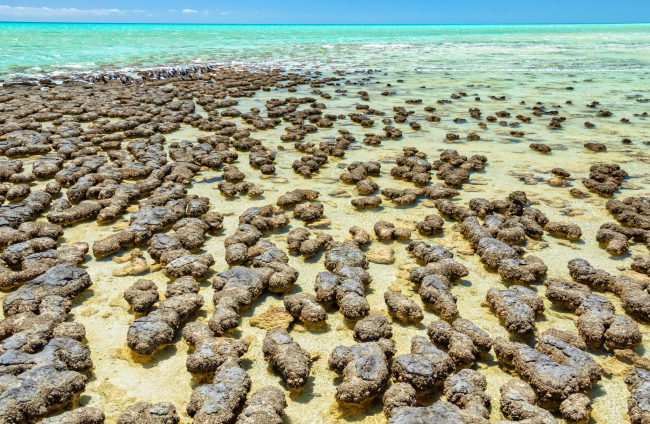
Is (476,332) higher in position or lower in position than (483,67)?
lower

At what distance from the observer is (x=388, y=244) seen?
5.23m

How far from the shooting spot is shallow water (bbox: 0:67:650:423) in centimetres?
319

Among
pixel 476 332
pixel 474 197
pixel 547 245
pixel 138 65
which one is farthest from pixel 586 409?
pixel 138 65

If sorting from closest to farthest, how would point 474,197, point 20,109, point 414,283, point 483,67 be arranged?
point 414,283
point 474,197
point 20,109
point 483,67

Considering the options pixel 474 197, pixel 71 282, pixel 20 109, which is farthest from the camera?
pixel 20 109

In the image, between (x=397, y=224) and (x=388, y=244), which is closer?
(x=388, y=244)

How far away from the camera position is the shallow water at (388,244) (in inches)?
126

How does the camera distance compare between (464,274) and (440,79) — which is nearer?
(464,274)

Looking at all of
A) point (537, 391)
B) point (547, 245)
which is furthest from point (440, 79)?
point (537, 391)

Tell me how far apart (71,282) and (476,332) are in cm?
386

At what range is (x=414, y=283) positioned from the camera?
4.43m

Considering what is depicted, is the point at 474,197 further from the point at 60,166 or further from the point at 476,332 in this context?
the point at 60,166

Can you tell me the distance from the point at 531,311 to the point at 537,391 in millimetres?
895

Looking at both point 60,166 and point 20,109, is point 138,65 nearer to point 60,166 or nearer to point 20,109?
point 20,109
